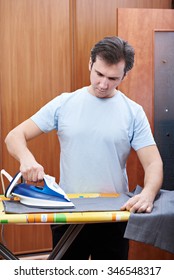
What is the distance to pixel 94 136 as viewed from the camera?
79.1 inches

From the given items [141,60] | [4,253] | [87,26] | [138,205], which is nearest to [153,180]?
[138,205]

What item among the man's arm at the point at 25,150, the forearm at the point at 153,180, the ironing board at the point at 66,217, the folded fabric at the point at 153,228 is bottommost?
the folded fabric at the point at 153,228

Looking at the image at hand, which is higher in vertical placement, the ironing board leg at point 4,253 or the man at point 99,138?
the man at point 99,138

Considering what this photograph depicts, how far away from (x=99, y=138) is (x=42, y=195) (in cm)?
35

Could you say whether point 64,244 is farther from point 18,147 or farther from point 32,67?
point 32,67

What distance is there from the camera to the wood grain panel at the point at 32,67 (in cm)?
330

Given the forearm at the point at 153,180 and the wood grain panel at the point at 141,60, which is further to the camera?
the wood grain panel at the point at 141,60

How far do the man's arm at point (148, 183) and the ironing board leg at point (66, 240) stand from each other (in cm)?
20

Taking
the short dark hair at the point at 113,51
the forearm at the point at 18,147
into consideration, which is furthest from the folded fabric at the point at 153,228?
the short dark hair at the point at 113,51

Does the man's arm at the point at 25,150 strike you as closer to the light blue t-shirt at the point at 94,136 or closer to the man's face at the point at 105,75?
the light blue t-shirt at the point at 94,136

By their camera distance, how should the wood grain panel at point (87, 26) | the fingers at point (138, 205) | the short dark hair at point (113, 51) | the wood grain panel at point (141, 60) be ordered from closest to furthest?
the fingers at point (138, 205) → the short dark hair at point (113, 51) → the wood grain panel at point (141, 60) → the wood grain panel at point (87, 26)

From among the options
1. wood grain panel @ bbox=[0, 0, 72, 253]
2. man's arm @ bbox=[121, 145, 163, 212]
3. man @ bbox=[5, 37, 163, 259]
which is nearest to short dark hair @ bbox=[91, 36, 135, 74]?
man @ bbox=[5, 37, 163, 259]

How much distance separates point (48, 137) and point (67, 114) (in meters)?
1.42
